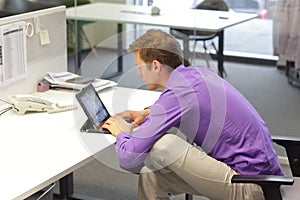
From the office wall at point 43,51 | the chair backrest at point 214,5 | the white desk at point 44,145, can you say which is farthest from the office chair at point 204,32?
the white desk at point 44,145

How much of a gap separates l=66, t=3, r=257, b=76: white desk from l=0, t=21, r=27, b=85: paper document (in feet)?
6.65

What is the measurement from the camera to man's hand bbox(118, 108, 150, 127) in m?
2.56

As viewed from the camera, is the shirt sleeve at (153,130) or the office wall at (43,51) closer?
the shirt sleeve at (153,130)

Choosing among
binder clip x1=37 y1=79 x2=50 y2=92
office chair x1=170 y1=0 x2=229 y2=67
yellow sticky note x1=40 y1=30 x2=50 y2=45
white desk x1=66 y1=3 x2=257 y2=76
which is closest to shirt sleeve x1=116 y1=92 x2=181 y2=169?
binder clip x1=37 y1=79 x2=50 y2=92

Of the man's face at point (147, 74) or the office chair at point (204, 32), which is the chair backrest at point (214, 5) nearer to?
the office chair at point (204, 32)

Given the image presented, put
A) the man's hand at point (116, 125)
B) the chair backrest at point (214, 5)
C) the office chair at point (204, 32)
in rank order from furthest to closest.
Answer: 1. the chair backrest at point (214, 5)
2. the office chair at point (204, 32)
3. the man's hand at point (116, 125)

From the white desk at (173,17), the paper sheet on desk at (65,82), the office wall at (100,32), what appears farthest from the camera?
the office wall at (100,32)

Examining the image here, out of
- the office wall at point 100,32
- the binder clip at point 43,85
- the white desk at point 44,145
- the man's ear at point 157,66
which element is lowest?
the office wall at point 100,32

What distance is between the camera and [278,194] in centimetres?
207

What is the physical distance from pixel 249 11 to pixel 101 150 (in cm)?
356

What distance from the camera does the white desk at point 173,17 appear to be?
4949 millimetres

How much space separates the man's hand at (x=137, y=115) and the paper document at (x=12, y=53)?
66cm

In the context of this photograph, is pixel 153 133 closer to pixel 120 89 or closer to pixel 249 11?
pixel 120 89

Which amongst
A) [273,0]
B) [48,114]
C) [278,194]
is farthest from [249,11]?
[278,194]
